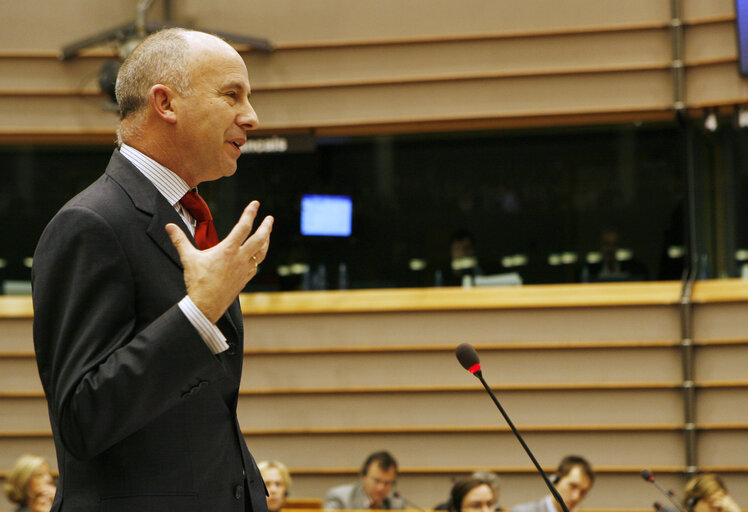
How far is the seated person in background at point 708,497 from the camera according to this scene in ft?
19.5

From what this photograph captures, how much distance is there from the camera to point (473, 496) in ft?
19.0

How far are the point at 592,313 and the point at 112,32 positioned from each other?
439 centimetres

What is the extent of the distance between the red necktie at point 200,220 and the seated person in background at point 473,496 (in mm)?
4380

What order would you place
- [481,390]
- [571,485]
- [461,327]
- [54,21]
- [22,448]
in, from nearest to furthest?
[571,485] < [481,390] < [461,327] < [22,448] < [54,21]

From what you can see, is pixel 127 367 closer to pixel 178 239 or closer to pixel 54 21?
pixel 178 239

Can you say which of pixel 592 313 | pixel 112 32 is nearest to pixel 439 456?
pixel 592 313

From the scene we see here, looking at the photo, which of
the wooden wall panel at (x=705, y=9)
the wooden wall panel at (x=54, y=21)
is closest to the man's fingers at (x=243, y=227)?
the wooden wall panel at (x=705, y=9)

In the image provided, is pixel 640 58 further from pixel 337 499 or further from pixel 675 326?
pixel 337 499

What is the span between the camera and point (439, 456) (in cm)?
810

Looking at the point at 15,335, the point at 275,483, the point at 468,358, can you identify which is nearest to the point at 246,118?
the point at 468,358

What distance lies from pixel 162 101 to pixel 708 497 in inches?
206

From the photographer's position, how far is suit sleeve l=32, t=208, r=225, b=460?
141 cm

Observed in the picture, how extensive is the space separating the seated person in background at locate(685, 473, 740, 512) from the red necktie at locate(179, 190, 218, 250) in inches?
198

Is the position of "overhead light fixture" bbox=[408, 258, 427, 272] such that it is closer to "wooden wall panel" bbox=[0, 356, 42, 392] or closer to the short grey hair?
"wooden wall panel" bbox=[0, 356, 42, 392]
